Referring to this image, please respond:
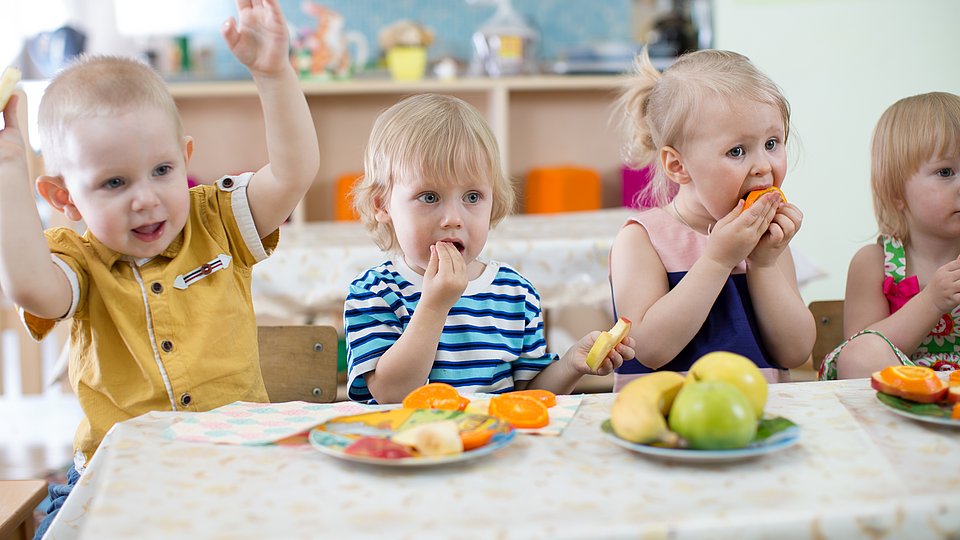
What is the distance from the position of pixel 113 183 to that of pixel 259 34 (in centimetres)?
25

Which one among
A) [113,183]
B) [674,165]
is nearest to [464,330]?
[674,165]

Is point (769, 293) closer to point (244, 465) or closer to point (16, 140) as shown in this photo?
point (244, 465)

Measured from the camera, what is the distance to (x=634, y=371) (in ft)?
4.68

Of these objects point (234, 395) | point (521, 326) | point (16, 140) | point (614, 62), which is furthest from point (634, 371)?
point (614, 62)

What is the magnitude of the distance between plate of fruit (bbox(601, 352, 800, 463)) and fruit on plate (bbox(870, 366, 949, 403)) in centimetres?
14

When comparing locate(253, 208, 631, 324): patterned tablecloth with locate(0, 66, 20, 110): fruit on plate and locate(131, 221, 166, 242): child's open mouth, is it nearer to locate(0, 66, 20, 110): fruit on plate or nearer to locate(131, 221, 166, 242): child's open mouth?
locate(131, 221, 166, 242): child's open mouth

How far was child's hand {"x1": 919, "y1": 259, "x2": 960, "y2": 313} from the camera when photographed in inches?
50.0

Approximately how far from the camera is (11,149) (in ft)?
3.35

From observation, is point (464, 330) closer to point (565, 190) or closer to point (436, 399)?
point (436, 399)

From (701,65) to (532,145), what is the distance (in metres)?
2.85

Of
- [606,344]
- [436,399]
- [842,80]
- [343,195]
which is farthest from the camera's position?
[343,195]

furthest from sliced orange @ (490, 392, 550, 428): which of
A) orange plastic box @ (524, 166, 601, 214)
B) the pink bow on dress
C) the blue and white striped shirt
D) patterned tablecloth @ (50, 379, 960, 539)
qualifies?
orange plastic box @ (524, 166, 601, 214)

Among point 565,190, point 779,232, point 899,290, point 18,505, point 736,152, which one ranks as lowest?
point 18,505

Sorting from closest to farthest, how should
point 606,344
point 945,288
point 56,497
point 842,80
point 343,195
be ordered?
point 606,344
point 56,497
point 945,288
point 842,80
point 343,195
